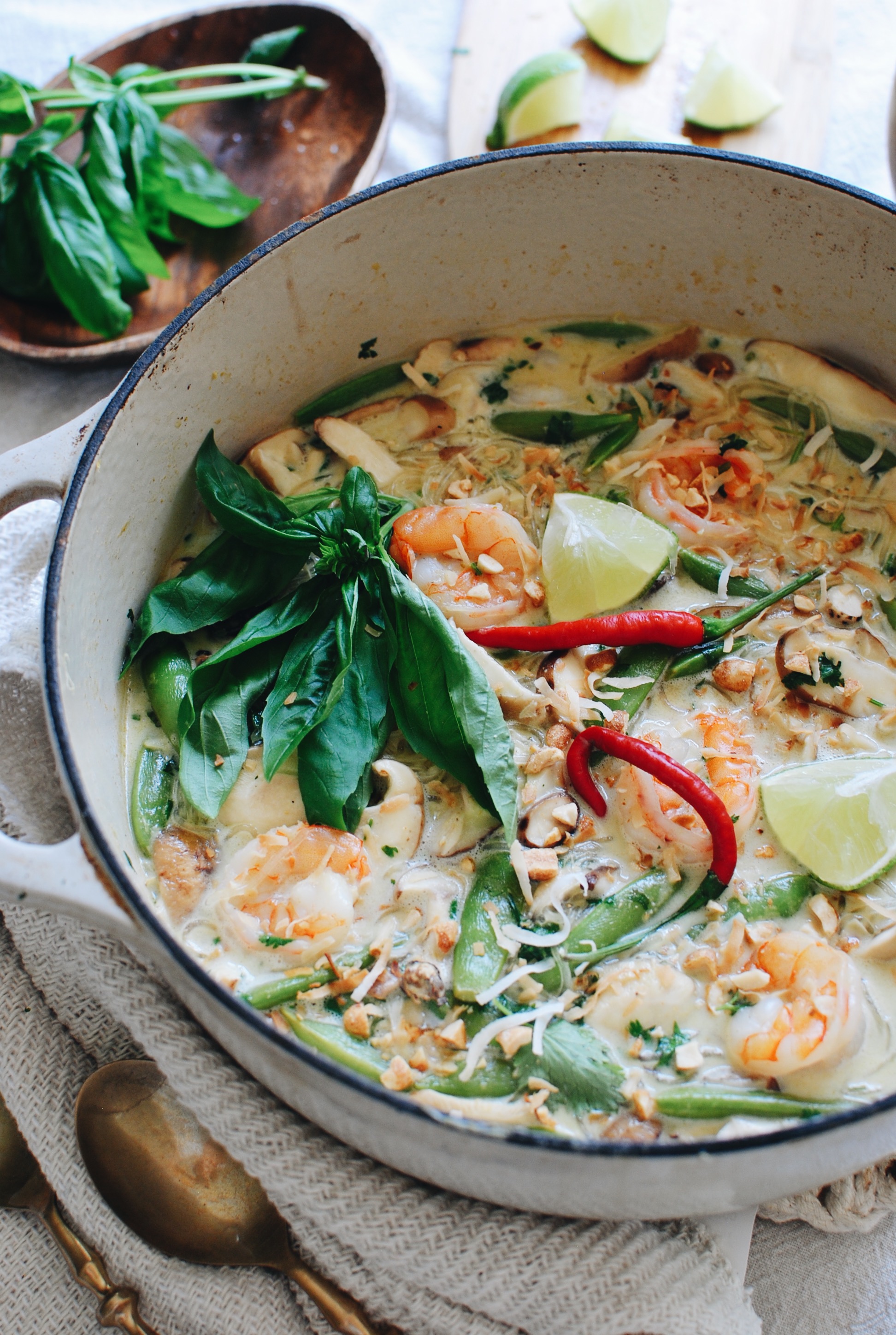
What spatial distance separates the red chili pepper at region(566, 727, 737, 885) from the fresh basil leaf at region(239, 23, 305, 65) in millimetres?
2197

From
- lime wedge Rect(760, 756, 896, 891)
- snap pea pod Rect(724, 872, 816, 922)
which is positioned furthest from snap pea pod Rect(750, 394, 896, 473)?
snap pea pod Rect(724, 872, 816, 922)

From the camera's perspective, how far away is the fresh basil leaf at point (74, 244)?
2.65 m

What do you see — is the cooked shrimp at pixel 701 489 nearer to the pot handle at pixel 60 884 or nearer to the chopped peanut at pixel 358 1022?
the chopped peanut at pixel 358 1022

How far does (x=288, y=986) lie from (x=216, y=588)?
796 mm

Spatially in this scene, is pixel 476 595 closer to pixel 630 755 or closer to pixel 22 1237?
pixel 630 755

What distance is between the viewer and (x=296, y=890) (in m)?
1.91

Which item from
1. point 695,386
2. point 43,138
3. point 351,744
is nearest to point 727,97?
point 695,386

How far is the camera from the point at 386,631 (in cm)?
208

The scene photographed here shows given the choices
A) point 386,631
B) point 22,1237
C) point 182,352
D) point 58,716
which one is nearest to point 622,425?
point 386,631

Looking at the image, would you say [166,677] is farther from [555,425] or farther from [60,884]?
[555,425]

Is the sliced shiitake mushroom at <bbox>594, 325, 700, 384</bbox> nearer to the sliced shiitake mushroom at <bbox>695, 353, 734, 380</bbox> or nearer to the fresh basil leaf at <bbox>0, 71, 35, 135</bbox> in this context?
the sliced shiitake mushroom at <bbox>695, 353, 734, 380</bbox>

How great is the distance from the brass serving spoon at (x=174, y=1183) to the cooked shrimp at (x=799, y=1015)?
0.84 metres

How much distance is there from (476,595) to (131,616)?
0.72 metres

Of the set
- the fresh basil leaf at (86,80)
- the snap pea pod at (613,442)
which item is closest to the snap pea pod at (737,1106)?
the snap pea pod at (613,442)
